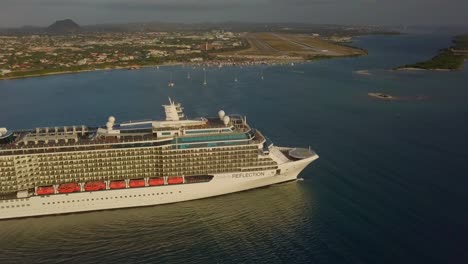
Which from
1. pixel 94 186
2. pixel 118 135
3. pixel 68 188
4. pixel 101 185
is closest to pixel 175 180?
pixel 101 185

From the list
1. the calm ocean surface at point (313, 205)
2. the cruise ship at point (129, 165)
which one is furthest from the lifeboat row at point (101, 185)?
the calm ocean surface at point (313, 205)

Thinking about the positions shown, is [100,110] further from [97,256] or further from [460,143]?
[460,143]

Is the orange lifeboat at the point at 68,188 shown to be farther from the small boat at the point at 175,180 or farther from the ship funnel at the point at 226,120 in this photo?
the ship funnel at the point at 226,120

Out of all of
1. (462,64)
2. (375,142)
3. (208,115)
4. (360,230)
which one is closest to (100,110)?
(208,115)

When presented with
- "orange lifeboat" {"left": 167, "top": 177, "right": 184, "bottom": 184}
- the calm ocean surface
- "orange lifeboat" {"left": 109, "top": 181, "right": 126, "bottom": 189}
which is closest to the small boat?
"orange lifeboat" {"left": 167, "top": 177, "right": 184, "bottom": 184}

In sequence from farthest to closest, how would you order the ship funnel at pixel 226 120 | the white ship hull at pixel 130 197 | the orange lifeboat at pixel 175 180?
the ship funnel at pixel 226 120, the orange lifeboat at pixel 175 180, the white ship hull at pixel 130 197

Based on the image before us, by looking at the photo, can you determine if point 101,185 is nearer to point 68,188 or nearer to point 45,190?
point 68,188

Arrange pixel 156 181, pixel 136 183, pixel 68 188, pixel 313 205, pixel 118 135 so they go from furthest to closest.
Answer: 1. pixel 118 135
2. pixel 313 205
3. pixel 156 181
4. pixel 136 183
5. pixel 68 188
